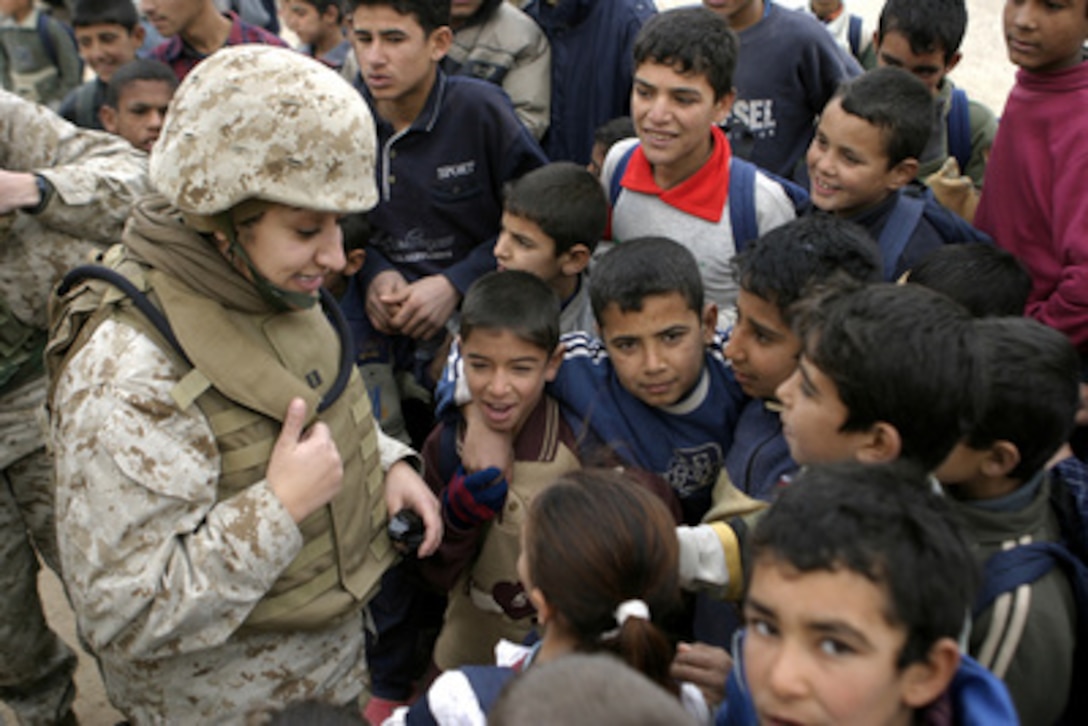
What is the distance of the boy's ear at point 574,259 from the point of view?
3.35m

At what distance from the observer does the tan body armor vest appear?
6.89ft

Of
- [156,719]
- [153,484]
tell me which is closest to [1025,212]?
[153,484]

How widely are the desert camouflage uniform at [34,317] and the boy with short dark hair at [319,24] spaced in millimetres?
3181

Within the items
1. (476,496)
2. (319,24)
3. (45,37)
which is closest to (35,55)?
(45,37)

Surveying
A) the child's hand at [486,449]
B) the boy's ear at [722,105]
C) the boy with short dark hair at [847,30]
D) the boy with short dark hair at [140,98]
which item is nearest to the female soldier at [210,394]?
the child's hand at [486,449]

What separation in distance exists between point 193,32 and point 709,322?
349cm

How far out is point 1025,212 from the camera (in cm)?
329

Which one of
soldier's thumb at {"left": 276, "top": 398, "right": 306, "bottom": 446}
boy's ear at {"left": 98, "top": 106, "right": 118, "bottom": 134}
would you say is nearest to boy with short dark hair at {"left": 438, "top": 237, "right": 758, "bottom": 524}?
soldier's thumb at {"left": 276, "top": 398, "right": 306, "bottom": 446}

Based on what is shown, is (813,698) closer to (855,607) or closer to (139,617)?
(855,607)

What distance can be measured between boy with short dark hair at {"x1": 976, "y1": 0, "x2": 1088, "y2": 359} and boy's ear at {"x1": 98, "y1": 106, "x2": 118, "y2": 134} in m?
3.95

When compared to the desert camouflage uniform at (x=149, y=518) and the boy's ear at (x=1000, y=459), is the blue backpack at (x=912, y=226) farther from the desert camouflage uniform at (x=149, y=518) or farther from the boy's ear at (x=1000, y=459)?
the desert camouflage uniform at (x=149, y=518)

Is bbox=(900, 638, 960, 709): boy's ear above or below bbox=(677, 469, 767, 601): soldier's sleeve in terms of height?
above

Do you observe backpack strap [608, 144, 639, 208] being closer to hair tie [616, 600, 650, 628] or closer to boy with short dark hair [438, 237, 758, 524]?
boy with short dark hair [438, 237, 758, 524]

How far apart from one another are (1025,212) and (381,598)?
265cm
